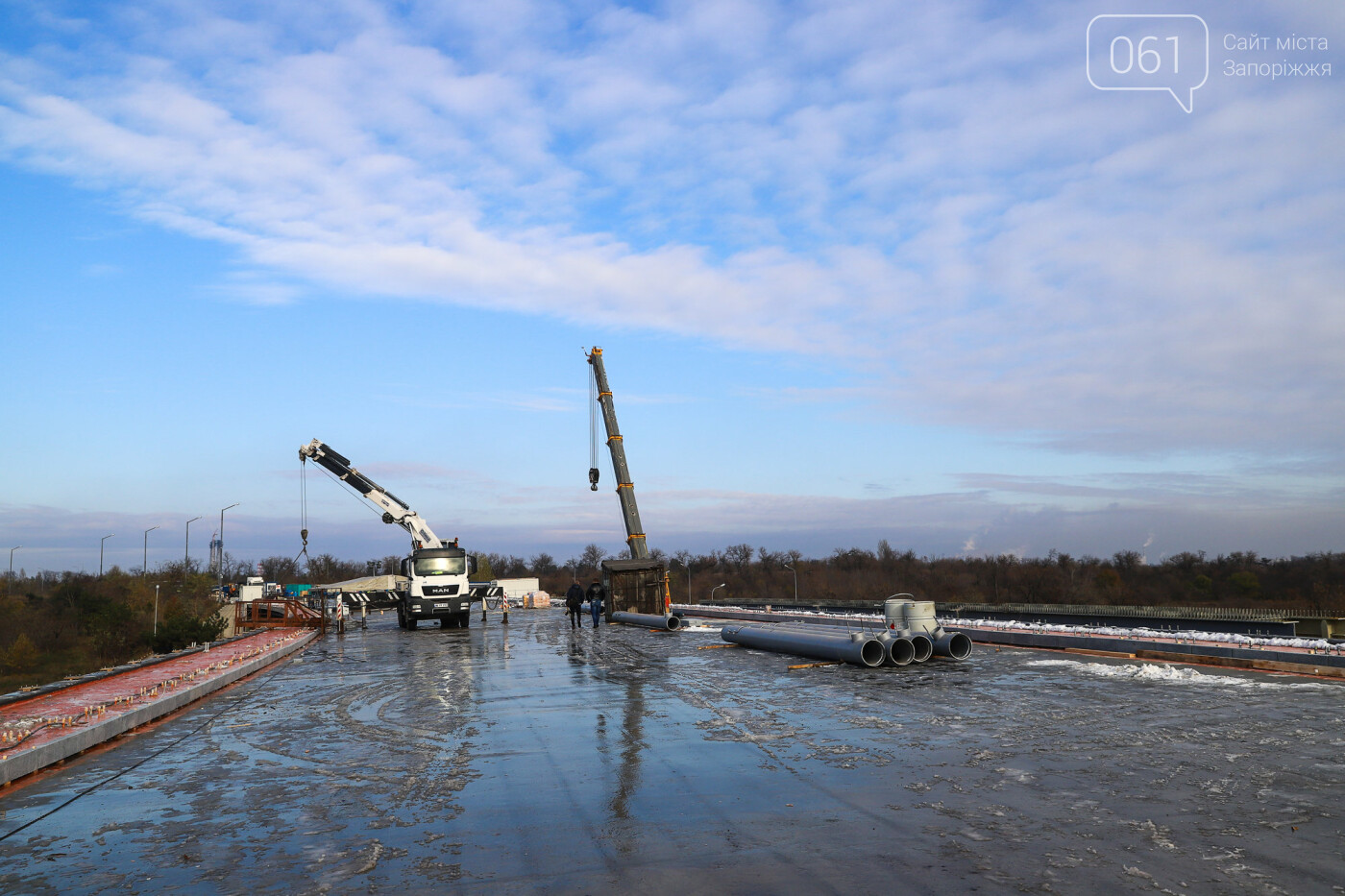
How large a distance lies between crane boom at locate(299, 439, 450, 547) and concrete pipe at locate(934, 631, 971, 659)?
25.4 metres

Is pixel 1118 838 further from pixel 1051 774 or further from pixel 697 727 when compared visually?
pixel 697 727

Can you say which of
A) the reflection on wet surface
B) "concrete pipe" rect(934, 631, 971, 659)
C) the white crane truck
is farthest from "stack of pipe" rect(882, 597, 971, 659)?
the white crane truck

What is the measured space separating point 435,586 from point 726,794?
29211mm

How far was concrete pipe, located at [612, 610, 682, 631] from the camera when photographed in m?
30.8

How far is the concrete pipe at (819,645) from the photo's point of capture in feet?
57.8

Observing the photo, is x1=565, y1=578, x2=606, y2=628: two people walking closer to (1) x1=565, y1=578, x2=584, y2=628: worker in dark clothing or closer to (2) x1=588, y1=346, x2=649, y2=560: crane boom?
(1) x1=565, y1=578, x2=584, y2=628: worker in dark clothing

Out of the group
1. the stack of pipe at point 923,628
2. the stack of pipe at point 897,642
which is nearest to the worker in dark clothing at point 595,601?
the stack of pipe at point 897,642

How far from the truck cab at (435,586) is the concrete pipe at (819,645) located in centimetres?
1580

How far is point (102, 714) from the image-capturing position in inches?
476

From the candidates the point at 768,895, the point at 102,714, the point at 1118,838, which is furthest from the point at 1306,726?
the point at 102,714

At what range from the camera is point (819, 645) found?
18984 mm

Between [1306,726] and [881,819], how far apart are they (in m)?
6.63

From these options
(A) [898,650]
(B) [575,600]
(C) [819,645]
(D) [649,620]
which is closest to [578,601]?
(B) [575,600]

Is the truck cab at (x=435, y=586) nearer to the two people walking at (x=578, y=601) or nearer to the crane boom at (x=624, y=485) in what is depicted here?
the two people walking at (x=578, y=601)
